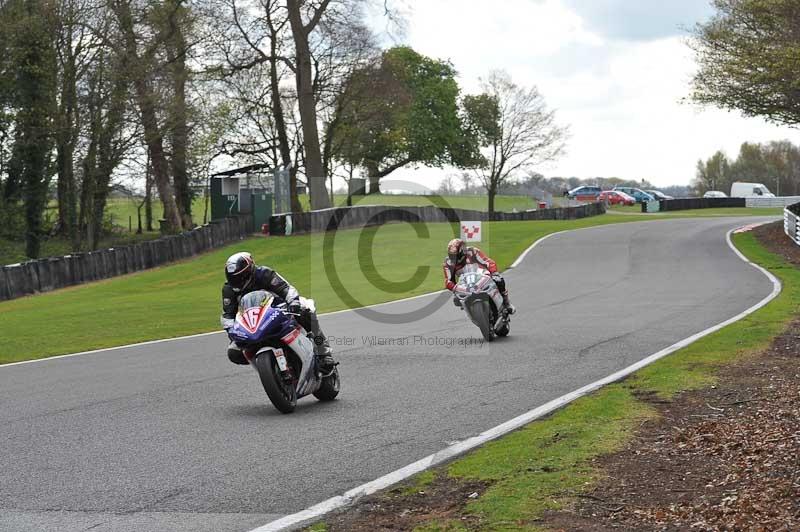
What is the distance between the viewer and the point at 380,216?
2046 inches

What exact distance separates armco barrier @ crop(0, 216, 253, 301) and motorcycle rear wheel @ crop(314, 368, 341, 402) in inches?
824

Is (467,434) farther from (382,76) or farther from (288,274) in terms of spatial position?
(382,76)

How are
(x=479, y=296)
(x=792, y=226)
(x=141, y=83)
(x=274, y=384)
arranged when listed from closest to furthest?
1. (x=274, y=384)
2. (x=479, y=296)
3. (x=792, y=226)
4. (x=141, y=83)

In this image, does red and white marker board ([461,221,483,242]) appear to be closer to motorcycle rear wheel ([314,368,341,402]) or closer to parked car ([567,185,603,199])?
motorcycle rear wheel ([314,368,341,402])

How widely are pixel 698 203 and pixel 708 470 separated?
2805 inches

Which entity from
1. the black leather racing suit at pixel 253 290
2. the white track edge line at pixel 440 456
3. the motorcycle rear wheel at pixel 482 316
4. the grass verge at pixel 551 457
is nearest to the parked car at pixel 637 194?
the motorcycle rear wheel at pixel 482 316

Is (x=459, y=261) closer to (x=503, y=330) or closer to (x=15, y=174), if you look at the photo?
(x=503, y=330)

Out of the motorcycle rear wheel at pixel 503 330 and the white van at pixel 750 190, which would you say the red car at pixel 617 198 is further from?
the motorcycle rear wheel at pixel 503 330

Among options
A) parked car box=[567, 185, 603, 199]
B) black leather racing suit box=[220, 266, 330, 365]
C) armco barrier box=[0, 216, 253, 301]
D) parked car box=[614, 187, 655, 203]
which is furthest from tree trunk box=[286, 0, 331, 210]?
parked car box=[567, 185, 603, 199]

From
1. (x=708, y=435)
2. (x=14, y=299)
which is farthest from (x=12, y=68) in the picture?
(x=708, y=435)

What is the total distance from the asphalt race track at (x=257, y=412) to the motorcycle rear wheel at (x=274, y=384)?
0.14 metres

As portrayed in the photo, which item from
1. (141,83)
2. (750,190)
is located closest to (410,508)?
(141,83)

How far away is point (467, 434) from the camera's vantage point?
8.71 meters

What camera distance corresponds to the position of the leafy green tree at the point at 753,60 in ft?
116
